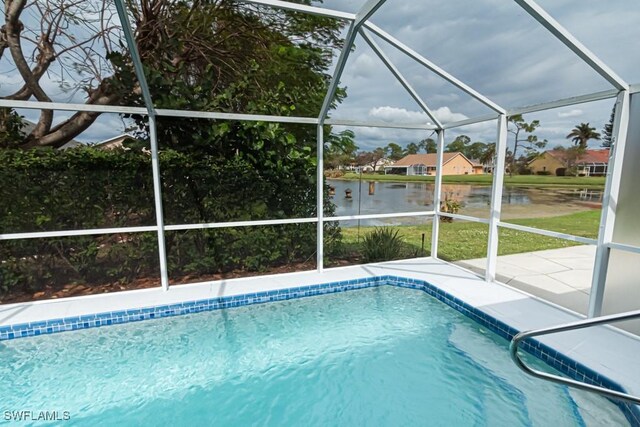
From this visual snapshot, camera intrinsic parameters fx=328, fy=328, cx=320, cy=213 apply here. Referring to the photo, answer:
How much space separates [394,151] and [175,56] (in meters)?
4.06

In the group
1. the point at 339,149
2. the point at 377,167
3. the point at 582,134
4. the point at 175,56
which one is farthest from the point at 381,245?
the point at 175,56

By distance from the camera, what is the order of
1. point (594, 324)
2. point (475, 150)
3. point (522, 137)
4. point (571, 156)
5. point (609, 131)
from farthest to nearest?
point (475, 150) → point (571, 156) → point (522, 137) → point (609, 131) → point (594, 324)

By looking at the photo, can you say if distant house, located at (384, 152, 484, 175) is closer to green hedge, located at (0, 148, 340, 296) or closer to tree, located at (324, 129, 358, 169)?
tree, located at (324, 129, 358, 169)

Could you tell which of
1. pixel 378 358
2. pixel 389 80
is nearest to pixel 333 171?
pixel 389 80

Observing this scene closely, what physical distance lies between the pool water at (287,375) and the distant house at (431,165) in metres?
2.91

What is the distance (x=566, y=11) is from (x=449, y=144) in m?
3.16

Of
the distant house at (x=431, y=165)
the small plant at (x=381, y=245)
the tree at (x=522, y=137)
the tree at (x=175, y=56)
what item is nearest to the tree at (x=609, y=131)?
the tree at (x=522, y=137)

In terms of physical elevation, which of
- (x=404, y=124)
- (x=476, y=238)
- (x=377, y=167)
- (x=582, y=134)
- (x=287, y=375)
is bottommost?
(x=287, y=375)

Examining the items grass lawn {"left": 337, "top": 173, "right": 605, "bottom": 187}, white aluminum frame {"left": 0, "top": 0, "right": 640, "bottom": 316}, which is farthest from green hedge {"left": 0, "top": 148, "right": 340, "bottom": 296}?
grass lawn {"left": 337, "top": 173, "right": 605, "bottom": 187}

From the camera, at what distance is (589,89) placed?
354cm

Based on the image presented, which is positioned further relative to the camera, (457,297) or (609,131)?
(457,297)

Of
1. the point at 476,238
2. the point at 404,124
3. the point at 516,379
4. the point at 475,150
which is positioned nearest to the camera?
the point at 516,379

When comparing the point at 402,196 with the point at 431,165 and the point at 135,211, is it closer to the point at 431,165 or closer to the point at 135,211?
the point at 431,165

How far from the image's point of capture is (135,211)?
16.0 feet
